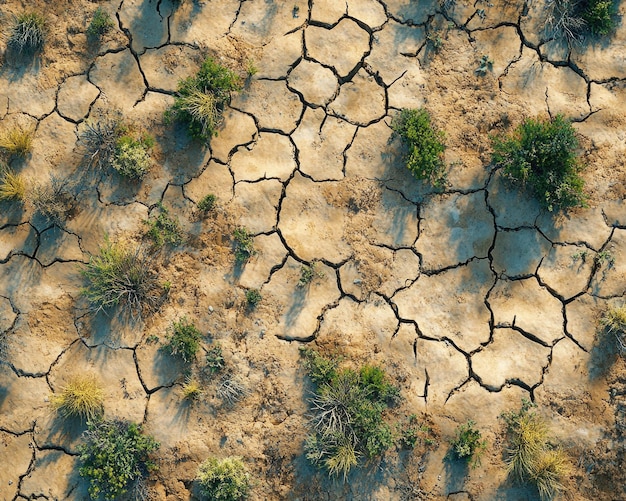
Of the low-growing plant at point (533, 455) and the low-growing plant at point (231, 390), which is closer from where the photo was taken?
the low-growing plant at point (533, 455)

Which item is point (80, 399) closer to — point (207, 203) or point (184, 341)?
point (184, 341)

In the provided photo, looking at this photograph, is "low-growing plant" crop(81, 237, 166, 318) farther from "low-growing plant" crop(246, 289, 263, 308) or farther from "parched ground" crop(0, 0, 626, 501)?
"low-growing plant" crop(246, 289, 263, 308)

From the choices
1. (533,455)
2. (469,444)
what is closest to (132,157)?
(469,444)

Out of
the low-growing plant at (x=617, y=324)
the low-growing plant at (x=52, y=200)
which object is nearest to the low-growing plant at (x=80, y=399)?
the low-growing plant at (x=52, y=200)

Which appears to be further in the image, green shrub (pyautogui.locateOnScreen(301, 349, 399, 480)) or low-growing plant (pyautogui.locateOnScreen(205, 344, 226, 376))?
low-growing plant (pyautogui.locateOnScreen(205, 344, 226, 376))

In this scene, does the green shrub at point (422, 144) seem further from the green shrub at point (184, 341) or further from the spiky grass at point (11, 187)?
the spiky grass at point (11, 187)

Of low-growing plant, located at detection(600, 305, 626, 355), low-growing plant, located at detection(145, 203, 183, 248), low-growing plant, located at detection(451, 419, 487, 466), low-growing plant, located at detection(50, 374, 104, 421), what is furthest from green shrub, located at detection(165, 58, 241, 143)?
low-growing plant, located at detection(600, 305, 626, 355)
